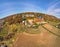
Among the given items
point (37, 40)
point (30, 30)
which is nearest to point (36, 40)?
point (37, 40)

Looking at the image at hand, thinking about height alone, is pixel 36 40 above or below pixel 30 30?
below

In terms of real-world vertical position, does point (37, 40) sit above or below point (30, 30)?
below

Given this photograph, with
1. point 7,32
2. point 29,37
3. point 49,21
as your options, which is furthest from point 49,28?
point 7,32

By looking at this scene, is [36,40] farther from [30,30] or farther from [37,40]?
[30,30]

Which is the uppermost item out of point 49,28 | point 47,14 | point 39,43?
point 47,14

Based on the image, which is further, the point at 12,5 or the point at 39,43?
the point at 12,5

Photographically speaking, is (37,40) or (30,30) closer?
(37,40)

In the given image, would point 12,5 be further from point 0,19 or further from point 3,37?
point 3,37

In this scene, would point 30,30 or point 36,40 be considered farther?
point 30,30
